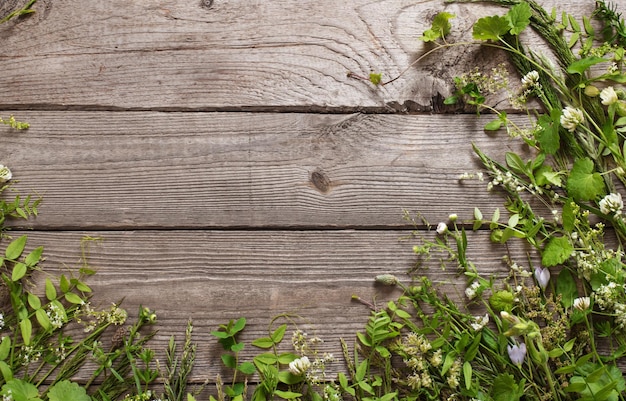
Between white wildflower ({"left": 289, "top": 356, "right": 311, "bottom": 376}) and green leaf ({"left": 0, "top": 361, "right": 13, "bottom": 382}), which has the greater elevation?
white wildflower ({"left": 289, "top": 356, "right": 311, "bottom": 376})

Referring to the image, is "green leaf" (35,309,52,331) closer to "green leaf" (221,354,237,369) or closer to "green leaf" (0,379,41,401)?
"green leaf" (0,379,41,401)

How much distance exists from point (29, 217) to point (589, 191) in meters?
1.18

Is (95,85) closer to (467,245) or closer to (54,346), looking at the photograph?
(54,346)

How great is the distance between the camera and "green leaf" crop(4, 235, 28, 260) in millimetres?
1050

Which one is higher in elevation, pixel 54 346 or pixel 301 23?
pixel 301 23

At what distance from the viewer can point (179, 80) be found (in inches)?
43.9

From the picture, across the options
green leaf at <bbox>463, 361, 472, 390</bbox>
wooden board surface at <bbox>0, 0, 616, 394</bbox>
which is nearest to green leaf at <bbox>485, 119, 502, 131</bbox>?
wooden board surface at <bbox>0, 0, 616, 394</bbox>

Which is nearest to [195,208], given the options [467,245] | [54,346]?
[54,346]

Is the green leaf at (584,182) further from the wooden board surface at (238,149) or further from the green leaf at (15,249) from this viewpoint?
the green leaf at (15,249)

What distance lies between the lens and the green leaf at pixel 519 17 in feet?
3.54

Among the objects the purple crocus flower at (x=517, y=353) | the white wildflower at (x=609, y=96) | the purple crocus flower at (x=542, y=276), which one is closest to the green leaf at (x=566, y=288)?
the purple crocus flower at (x=542, y=276)

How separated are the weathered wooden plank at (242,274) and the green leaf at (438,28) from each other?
446mm

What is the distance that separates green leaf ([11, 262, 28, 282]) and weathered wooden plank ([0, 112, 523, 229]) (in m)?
0.09

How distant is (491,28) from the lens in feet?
3.58
